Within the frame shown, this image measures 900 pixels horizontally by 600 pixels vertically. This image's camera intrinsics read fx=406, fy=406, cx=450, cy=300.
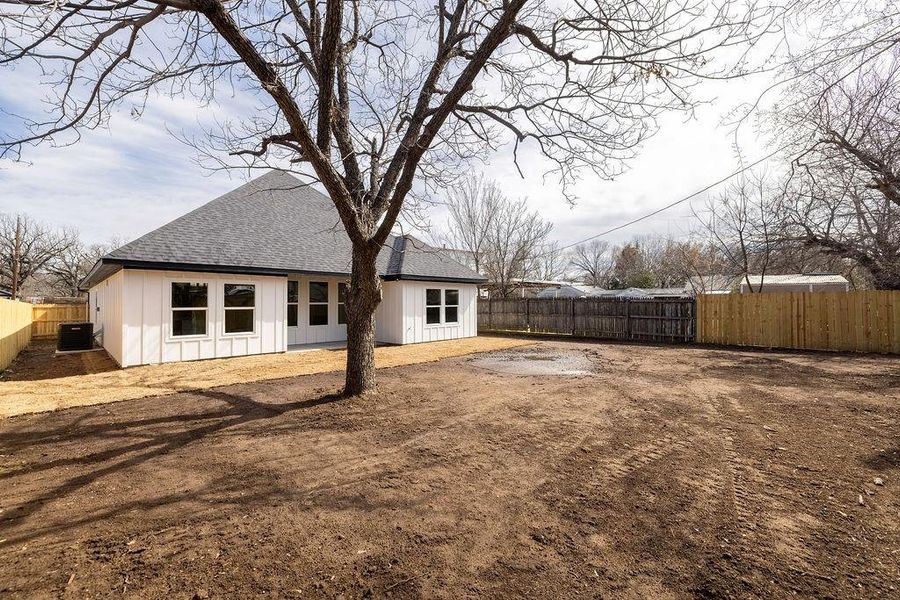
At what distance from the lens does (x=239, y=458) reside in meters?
3.98

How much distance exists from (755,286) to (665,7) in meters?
29.8

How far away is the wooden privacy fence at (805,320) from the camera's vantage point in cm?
1199

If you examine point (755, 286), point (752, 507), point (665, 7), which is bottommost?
point (752, 507)

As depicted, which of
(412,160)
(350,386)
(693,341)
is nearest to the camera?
(412,160)

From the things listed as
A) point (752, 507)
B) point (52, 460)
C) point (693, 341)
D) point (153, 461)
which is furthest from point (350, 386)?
point (693, 341)

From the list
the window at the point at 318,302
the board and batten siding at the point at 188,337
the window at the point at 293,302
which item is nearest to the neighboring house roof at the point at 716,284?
the window at the point at 318,302

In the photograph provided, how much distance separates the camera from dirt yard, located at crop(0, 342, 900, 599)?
2.23 metres

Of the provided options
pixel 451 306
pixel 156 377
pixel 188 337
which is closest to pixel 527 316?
pixel 451 306

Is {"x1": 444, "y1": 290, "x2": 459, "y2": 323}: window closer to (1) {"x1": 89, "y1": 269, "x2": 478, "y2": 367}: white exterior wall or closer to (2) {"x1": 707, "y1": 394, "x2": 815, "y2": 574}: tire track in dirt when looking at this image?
(1) {"x1": 89, "y1": 269, "x2": 478, "y2": 367}: white exterior wall

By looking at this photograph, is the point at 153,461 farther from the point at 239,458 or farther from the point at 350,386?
the point at 350,386

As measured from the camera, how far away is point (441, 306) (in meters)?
15.8

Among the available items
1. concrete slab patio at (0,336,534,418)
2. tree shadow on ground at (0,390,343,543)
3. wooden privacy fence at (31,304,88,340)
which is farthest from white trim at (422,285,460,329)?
wooden privacy fence at (31,304,88,340)

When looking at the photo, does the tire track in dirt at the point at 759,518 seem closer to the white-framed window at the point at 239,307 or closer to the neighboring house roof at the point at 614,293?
the white-framed window at the point at 239,307

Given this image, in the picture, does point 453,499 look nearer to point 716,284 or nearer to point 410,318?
Answer: point 410,318
